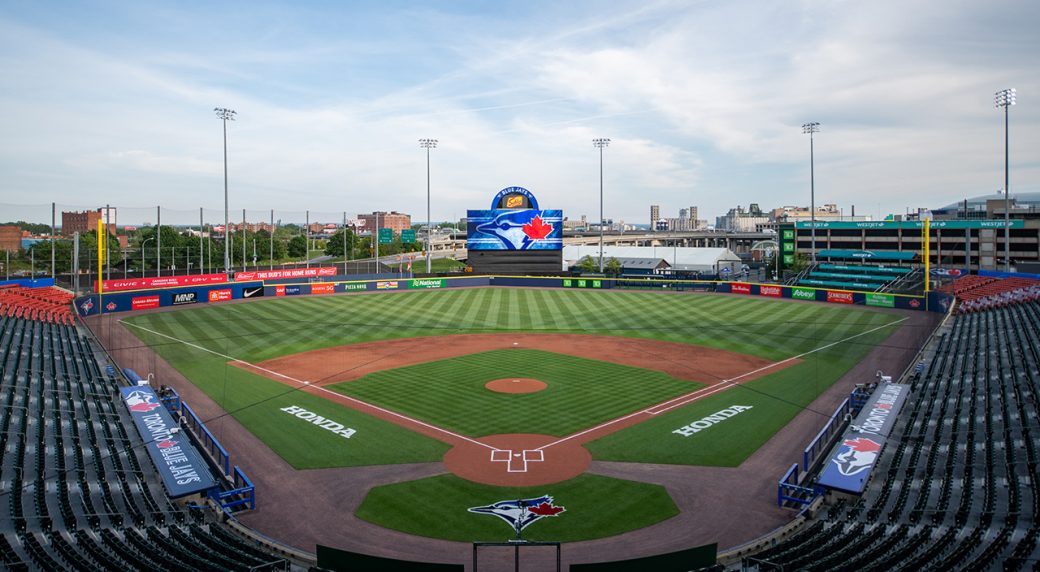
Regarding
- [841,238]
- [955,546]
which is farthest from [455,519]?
[841,238]

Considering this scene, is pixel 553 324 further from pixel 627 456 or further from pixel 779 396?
pixel 627 456

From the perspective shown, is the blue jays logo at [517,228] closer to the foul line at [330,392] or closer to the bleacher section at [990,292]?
the foul line at [330,392]

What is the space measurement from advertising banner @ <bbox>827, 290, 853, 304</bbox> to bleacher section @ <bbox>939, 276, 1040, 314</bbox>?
6967mm

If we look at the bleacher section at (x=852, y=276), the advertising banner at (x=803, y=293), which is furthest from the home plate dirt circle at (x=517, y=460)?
the bleacher section at (x=852, y=276)

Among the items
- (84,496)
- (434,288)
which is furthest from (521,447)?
(434,288)

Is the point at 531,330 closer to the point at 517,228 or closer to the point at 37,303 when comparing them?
the point at 517,228

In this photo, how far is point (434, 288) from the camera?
217ft

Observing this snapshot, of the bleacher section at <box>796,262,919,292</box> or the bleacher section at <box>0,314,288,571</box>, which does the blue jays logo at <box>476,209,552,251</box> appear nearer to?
the bleacher section at <box>796,262,919,292</box>

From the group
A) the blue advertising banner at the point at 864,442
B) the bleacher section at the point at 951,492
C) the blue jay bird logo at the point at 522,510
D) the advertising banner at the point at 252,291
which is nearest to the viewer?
the bleacher section at the point at 951,492

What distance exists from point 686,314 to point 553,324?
11.1 metres

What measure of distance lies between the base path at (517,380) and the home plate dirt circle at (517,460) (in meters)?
0.03

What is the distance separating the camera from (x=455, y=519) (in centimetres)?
1548

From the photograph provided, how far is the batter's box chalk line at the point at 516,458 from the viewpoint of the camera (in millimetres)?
18734

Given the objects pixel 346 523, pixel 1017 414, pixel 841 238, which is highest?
pixel 841 238
